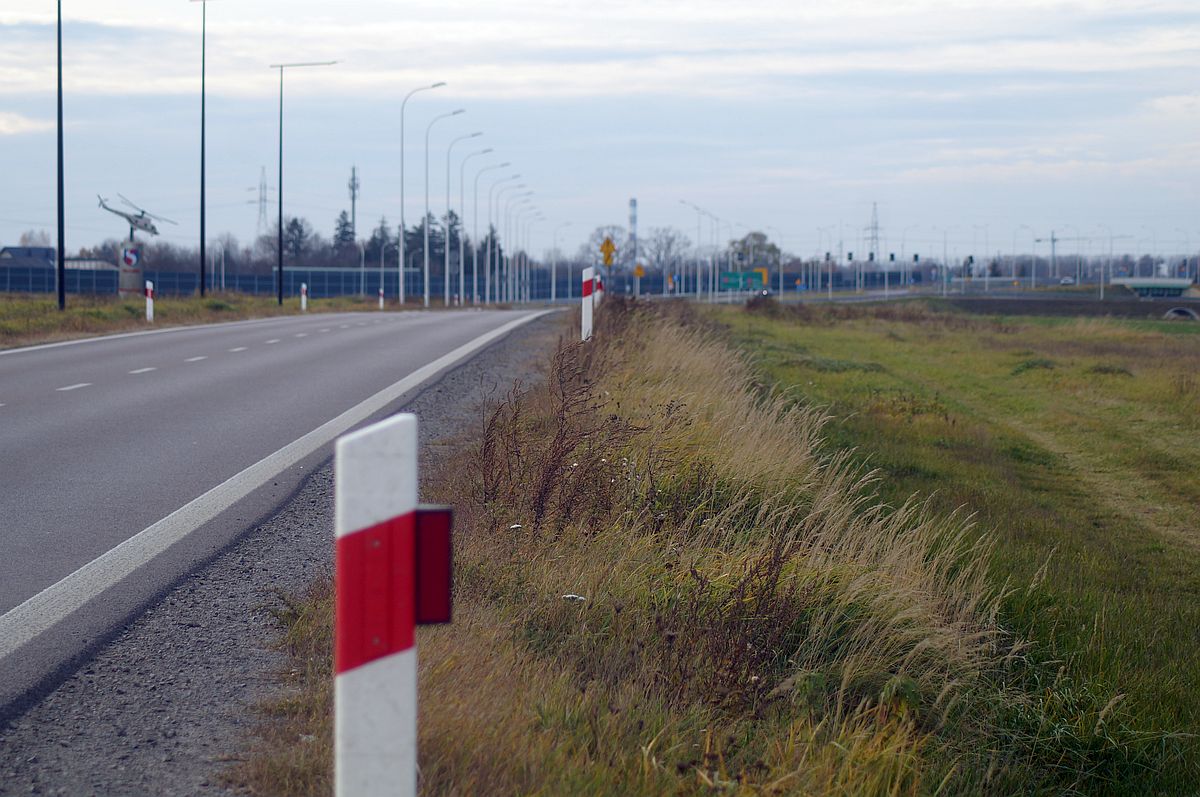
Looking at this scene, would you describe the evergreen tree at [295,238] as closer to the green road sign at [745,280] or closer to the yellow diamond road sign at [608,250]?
the green road sign at [745,280]

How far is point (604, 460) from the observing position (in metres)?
7.54

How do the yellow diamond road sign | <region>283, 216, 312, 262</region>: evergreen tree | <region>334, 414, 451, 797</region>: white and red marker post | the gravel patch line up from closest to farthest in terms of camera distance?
1. <region>334, 414, 451, 797</region>: white and red marker post
2. the gravel patch
3. the yellow diamond road sign
4. <region>283, 216, 312, 262</region>: evergreen tree

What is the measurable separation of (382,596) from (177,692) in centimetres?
213

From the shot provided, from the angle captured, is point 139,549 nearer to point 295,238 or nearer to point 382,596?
point 382,596

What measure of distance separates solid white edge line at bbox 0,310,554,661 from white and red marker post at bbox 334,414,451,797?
2.74 m

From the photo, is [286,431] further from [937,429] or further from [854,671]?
[937,429]

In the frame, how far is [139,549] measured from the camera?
6.29 meters

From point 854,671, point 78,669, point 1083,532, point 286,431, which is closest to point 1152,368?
point 1083,532

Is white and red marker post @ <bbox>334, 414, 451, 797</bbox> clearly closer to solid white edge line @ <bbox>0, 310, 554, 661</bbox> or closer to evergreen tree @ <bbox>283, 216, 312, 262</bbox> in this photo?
solid white edge line @ <bbox>0, 310, 554, 661</bbox>

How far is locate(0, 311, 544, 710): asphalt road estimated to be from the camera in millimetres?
6656

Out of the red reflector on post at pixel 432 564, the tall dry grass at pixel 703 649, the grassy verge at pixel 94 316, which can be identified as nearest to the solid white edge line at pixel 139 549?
the tall dry grass at pixel 703 649

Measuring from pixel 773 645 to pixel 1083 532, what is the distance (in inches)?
273

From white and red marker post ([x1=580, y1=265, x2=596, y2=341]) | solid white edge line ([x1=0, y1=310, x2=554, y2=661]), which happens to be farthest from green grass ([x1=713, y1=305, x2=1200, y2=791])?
solid white edge line ([x1=0, y1=310, x2=554, y2=661])

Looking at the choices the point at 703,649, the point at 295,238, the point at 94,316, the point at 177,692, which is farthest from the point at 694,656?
the point at 295,238
